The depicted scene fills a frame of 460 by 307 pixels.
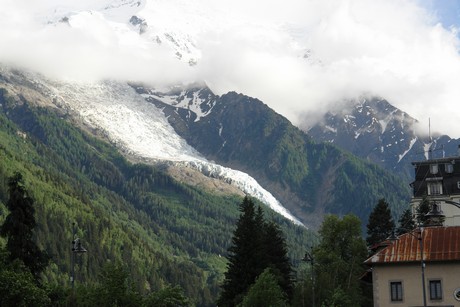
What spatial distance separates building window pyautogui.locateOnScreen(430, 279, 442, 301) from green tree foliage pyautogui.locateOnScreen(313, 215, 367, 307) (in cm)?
2098

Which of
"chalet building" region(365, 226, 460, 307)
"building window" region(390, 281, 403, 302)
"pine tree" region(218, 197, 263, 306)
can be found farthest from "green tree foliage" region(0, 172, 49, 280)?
"pine tree" region(218, 197, 263, 306)

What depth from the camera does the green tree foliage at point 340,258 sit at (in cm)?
11128

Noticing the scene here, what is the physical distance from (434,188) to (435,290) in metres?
56.7

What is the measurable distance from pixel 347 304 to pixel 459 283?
15.4 meters

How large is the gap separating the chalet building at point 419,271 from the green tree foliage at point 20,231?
3354 cm

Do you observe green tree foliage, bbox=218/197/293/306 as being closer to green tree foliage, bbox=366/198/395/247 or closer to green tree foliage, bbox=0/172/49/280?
green tree foliage, bbox=366/198/395/247

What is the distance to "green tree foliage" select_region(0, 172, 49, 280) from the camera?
73125 millimetres

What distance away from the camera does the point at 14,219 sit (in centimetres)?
7294

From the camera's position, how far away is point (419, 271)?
83438mm

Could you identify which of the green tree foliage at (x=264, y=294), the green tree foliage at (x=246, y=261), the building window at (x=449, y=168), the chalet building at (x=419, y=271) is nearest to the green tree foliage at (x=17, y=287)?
the green tree foliage at (x=264, y=294)

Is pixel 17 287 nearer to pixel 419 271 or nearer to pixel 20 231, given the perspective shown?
pixel 20 231

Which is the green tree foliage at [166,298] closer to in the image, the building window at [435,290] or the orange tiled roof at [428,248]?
the orange tiled roof at [428,248]

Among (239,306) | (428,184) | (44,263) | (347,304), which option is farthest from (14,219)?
(428,184)

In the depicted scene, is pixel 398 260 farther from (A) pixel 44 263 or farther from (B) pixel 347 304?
(A) pixel 44 263
